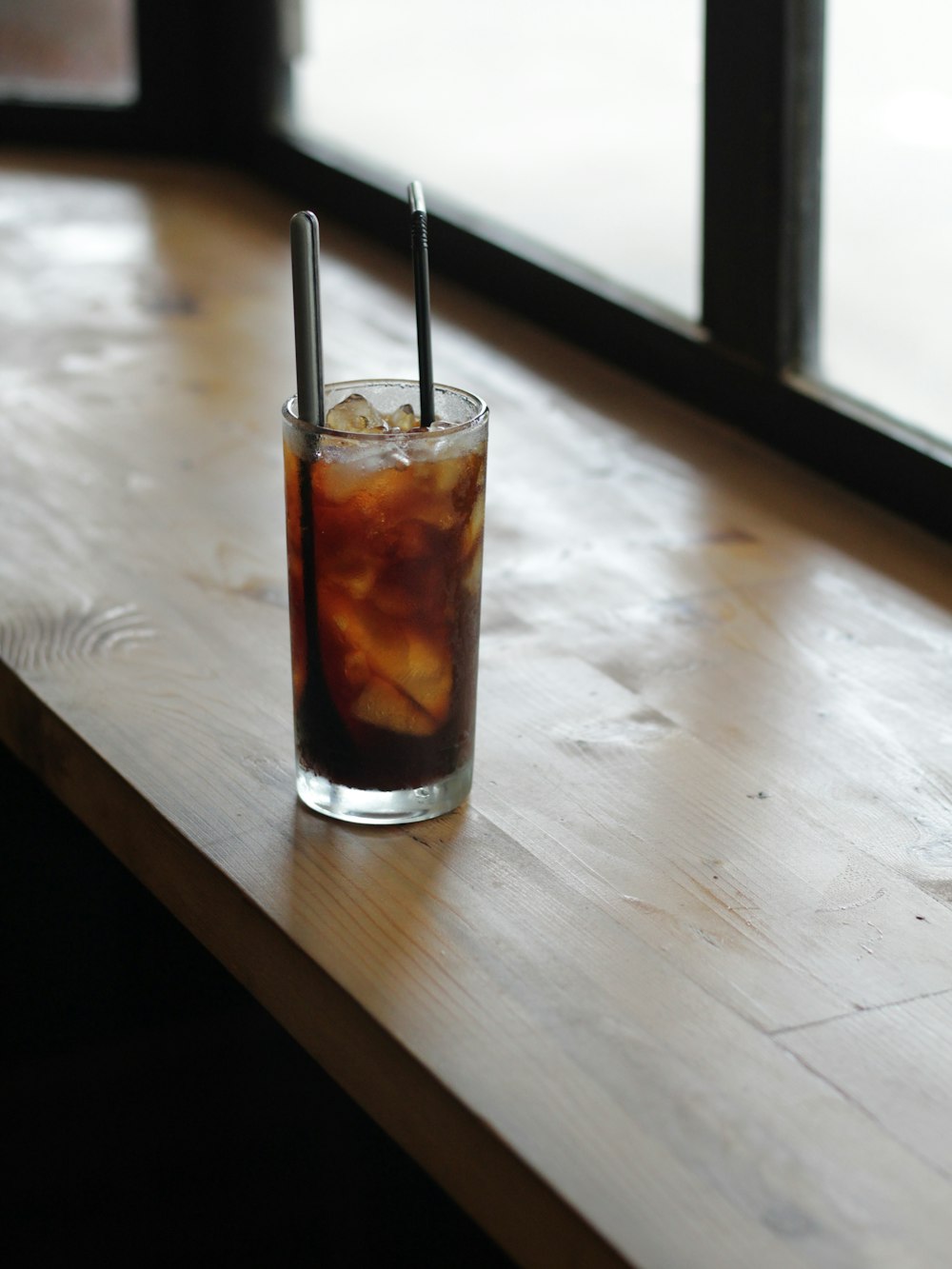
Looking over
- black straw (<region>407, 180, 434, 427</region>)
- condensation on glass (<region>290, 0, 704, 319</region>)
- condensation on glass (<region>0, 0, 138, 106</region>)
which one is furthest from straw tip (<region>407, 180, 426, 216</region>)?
condensation on glass (<region>0, 0, 138, 106</region>)

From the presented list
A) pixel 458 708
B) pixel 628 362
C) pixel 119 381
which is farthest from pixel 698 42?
pixel 458 708

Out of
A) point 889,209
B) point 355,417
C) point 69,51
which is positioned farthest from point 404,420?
point 69,51

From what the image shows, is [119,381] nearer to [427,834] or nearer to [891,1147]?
[427,834]

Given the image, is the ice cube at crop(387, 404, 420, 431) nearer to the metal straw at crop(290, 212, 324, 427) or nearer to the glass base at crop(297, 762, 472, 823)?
the metal straw at crop(290, 212, 324, 427)

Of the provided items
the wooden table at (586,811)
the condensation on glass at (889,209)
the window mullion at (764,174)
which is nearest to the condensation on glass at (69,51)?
the wooden table at (586,811)

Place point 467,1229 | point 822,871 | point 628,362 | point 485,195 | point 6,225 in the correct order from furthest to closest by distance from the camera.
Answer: point 6,225
point 485,195
point 628,362
point 467,1229
point 822,871

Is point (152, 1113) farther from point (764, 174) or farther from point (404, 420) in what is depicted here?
point (764, 174)
